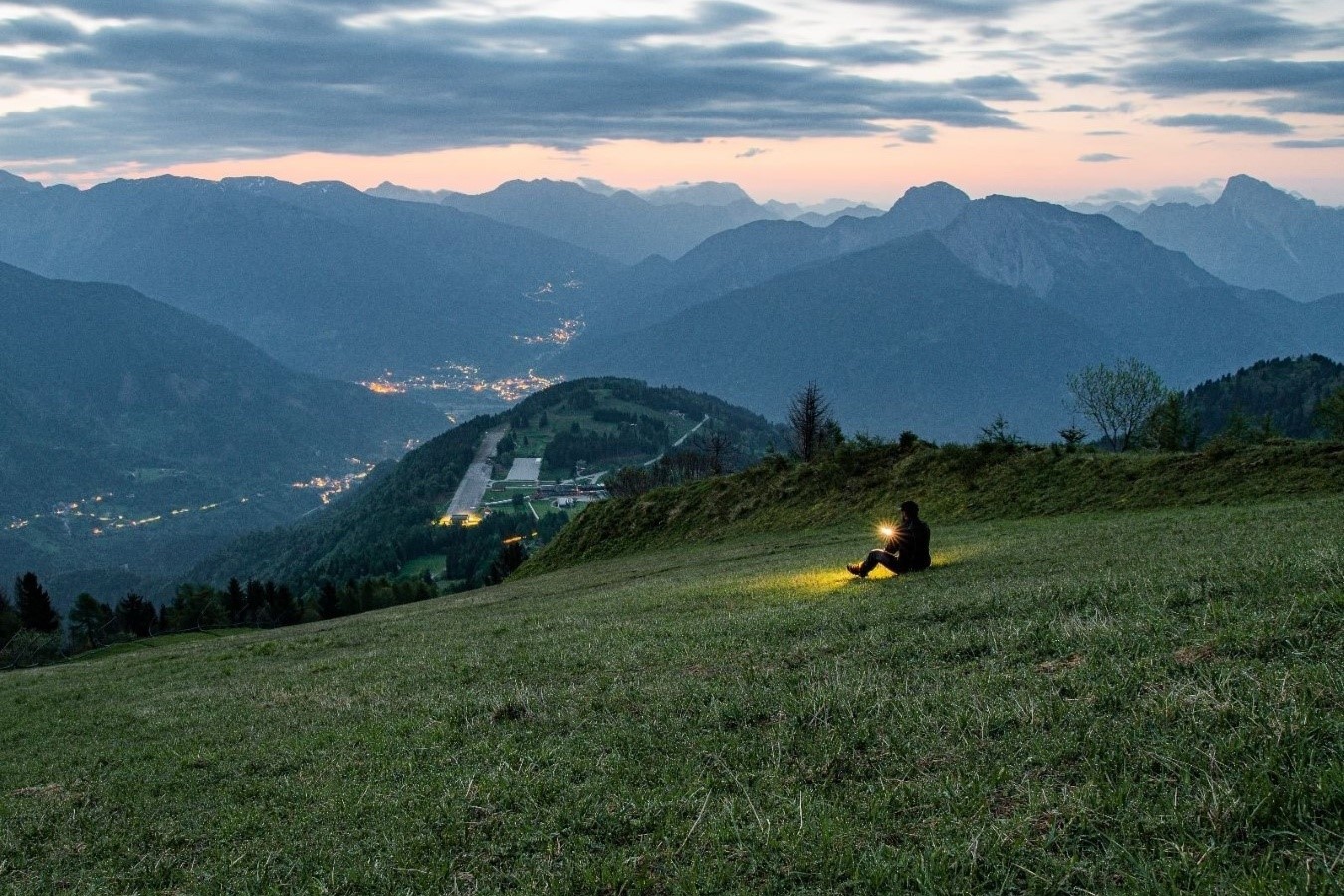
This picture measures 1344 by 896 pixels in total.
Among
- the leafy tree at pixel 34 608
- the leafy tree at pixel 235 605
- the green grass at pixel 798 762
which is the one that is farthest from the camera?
the leafy tree at pixel 235 605

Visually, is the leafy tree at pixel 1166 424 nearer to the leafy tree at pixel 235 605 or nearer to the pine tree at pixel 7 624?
the leafy tree at pixel 235 605

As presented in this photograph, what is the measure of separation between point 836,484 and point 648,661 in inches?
1671

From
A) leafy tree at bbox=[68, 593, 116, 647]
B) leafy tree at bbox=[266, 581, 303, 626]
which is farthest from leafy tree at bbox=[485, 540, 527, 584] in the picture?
leafy tree at bbox=[68, 593, 116, 647]

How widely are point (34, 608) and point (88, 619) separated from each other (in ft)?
46.0

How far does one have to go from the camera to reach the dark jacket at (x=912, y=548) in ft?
73.9

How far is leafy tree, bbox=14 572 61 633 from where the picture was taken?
103 metres

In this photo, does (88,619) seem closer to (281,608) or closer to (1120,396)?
(281,608)

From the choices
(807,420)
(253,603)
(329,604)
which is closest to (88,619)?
(253,603)

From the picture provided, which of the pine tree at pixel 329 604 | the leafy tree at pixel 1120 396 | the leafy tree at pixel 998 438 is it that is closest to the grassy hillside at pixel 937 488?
the leafy tree at pixel 998 438

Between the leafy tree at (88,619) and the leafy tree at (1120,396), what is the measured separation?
Result: 123145 mm

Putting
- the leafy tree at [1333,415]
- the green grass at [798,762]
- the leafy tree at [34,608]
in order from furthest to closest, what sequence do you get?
the leafy tree at [34,608] → the leafy tree at [1333,415] → the green grass at [798,762]

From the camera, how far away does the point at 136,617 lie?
11512 cm

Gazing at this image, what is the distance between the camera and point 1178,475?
129 feet

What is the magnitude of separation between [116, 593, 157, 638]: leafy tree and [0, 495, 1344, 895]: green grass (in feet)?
368
